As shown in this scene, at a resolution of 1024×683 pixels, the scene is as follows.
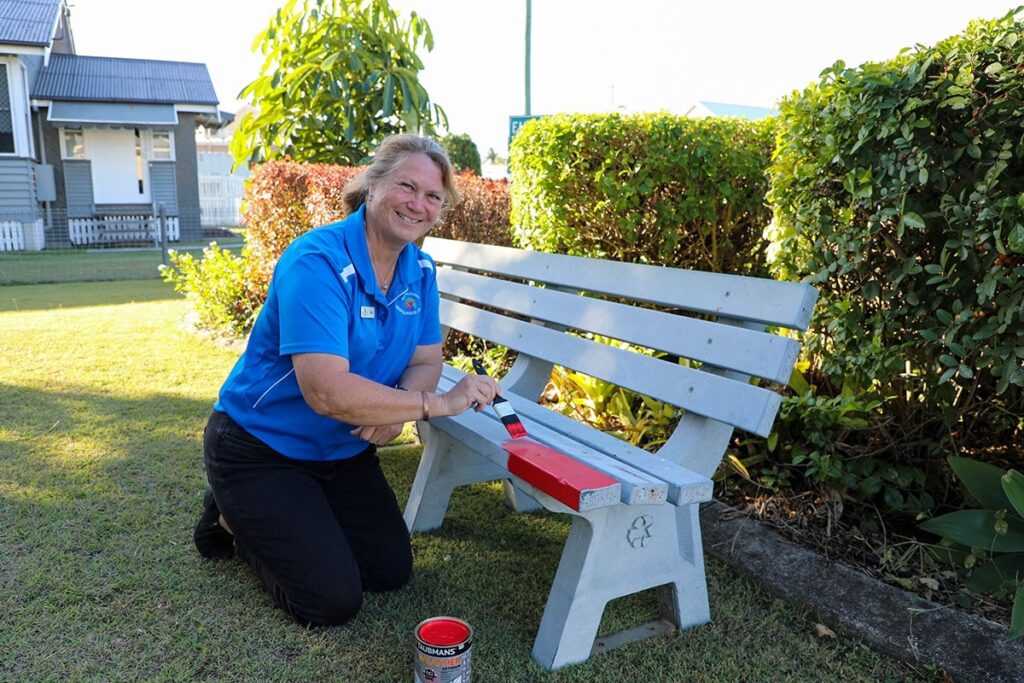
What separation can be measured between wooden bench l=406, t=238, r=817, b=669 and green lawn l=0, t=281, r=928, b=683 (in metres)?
0.16

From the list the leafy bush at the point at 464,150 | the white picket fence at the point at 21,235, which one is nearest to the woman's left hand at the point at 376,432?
the white picket fence at the point at 21,235

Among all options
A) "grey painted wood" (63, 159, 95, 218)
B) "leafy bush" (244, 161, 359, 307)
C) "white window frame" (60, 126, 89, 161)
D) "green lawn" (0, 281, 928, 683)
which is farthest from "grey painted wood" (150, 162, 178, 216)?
"green lawn" (0, 281, 928, 683)

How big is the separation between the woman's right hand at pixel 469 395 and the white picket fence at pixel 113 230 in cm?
2015

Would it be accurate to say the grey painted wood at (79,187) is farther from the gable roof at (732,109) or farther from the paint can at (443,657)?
the paint can at (443,657)

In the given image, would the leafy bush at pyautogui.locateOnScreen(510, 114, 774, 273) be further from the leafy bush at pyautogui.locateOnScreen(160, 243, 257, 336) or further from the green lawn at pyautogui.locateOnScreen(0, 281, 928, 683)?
the leafy bush at pyautogui.locateOnScreen(160, 243, 257, 336)

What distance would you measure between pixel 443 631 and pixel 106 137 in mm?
26278

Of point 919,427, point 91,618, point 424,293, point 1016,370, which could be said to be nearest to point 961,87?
point 1016,370

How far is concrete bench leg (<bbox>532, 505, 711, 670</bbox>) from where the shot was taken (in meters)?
2.36

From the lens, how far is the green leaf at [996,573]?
2580 mm

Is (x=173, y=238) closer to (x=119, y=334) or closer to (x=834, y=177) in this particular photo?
(x=119, y=334)

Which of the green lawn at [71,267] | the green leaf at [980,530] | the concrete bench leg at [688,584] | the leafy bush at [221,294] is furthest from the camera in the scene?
the green lawn at [71,267]

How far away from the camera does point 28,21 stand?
20156 millimetres

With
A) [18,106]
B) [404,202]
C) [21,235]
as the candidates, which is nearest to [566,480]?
[404,202]

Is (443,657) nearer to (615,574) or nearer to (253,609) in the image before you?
(615,574)
